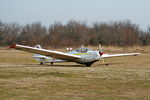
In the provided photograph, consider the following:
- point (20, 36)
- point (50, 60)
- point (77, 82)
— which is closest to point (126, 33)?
point (20, 36)

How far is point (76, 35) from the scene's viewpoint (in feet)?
231

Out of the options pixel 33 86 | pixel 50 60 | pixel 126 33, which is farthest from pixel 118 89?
pixel 126 33

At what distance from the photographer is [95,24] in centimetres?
8188

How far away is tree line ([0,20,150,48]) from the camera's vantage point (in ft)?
216

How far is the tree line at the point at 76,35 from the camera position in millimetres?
65875

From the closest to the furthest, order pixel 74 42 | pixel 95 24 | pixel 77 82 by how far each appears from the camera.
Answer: pixel 77 82 → pixel 74 42 → pixel 95 24

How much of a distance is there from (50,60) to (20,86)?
13.2 meters

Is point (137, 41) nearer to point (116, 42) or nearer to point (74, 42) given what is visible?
point (116, 42)

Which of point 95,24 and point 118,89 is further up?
point 95,24

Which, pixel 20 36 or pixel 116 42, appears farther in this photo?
pixel 20 36

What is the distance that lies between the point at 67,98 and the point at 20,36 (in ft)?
252

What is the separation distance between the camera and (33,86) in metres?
10.2

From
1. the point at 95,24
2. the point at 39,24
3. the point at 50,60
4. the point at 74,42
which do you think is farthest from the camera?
the point at 39,24

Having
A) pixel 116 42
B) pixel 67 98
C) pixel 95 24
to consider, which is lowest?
pixel 67 98
